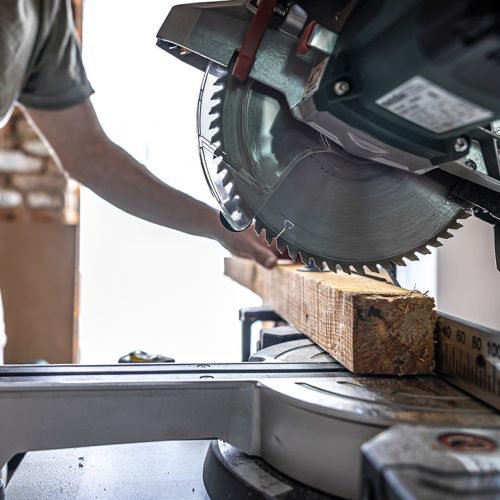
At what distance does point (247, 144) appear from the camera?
77cm

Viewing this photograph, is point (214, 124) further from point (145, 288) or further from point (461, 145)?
point (145, 288)

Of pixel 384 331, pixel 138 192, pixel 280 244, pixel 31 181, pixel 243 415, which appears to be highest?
pixel 31 181

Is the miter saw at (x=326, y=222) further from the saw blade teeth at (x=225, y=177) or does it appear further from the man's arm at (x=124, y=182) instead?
the man's arm at (x=124, y=182)

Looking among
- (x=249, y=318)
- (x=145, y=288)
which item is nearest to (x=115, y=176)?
(x=249, y=318)

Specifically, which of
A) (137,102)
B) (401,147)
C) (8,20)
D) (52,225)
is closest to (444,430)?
(401,147)

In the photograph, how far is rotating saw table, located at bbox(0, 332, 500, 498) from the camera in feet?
1.96

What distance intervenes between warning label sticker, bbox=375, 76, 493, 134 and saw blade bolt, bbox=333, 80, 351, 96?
0.13 ft

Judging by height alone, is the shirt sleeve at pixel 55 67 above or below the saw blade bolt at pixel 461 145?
above

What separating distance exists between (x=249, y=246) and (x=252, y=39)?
42.1 inches

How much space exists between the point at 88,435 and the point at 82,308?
137 inches

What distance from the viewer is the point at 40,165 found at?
3.83 meters

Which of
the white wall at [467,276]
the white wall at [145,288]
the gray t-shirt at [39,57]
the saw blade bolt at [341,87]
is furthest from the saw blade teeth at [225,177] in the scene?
the white wall at [145,288]

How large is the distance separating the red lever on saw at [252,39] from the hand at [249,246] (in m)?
1.00

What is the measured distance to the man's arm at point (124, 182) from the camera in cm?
173
